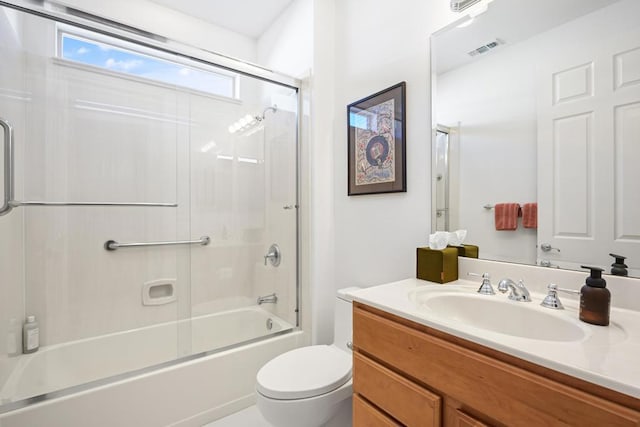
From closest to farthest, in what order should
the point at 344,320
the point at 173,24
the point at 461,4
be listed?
the point at 461,4 < the point at 344,320 < the point at 173,24

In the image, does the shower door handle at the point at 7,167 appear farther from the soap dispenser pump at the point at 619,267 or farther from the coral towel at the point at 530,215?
the soap dispenser pump at the point at 619,267

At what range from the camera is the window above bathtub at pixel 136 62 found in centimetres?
170

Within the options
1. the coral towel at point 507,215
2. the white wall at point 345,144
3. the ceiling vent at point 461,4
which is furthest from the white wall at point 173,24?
the coral towel at point 507,215

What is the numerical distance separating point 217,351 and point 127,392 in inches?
18.0

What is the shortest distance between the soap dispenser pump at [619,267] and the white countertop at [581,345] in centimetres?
11

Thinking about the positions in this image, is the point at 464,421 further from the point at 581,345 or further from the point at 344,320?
the point at 344,320

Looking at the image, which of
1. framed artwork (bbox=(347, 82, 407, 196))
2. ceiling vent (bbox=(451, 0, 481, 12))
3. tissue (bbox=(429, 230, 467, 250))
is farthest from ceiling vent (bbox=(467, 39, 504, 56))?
tissue (bbox=(429, 230, 467, 250))

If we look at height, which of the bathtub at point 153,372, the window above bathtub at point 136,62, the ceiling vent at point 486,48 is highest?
the window above bathtub at point 136,62

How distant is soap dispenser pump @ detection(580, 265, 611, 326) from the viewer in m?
0.78

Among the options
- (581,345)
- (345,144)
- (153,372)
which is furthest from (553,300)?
(153,372)

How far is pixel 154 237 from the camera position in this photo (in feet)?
6.81

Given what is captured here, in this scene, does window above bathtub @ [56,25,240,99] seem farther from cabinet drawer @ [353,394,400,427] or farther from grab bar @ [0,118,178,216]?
cabinet drawer @ [353,394,400,427]

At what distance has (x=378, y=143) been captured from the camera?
170 cm

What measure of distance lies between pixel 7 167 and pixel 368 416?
1.99 meters
